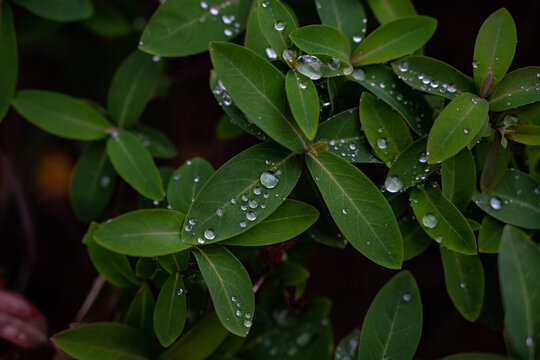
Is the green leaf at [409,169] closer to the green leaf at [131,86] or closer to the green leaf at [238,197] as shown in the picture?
the green leaf at [238,197]

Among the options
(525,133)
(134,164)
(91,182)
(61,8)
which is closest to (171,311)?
(134,164)

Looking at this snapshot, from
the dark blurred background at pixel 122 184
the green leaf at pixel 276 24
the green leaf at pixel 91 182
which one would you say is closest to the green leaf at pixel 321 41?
the green leaf at pixel 276 24

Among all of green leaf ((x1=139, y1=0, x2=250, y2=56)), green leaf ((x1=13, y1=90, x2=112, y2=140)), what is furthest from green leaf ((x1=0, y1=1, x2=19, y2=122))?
green leaf ((x1=139, y1=0, x2=250, y2=56))

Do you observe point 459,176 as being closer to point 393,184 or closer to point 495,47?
point 393,184

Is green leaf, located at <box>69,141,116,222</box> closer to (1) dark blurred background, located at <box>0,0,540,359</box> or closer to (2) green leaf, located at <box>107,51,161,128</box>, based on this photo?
(2) green leaf, located at <box>107,51,161,128</box>

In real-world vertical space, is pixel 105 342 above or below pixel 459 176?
below

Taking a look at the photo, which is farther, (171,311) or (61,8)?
(61,8)

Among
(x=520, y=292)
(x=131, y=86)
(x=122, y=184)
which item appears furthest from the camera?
(x=122, y=184)
